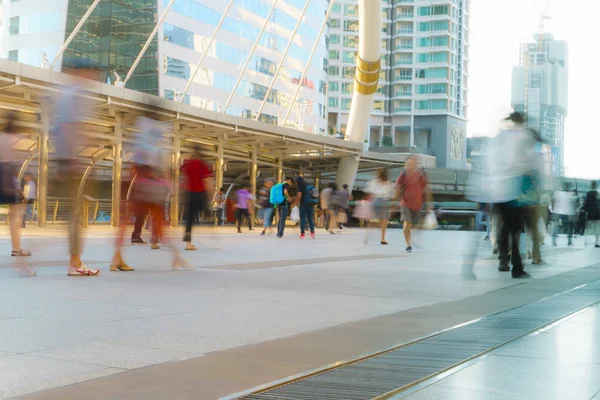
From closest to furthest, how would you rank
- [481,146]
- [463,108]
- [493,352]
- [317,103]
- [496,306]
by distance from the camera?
1. [493,352]
2. [496,306]
3. [481,146]
4. [317,103]
5. [463,108]

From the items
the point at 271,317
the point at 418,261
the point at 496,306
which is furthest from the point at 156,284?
the point at 418,261

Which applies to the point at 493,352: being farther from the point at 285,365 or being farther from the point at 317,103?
the point at 317,103

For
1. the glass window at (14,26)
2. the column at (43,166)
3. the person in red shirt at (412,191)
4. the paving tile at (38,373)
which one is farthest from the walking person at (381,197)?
the glass window at (14,26)

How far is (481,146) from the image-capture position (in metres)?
9.89

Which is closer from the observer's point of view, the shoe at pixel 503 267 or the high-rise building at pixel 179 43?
the shoe at pixel 503 267

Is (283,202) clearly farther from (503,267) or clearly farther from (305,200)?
(503,267)

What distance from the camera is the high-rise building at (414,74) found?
116m

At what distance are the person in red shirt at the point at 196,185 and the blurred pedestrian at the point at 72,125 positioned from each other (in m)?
4.52

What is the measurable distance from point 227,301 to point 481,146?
455 centimetres

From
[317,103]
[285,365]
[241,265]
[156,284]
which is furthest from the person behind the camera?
[317,103]

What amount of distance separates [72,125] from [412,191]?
26.9 feet

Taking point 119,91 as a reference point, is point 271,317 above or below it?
below

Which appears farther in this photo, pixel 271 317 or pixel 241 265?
pixel 241 265

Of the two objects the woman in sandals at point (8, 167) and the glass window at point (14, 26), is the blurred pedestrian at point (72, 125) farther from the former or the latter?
the glass window at point (14, 26)
